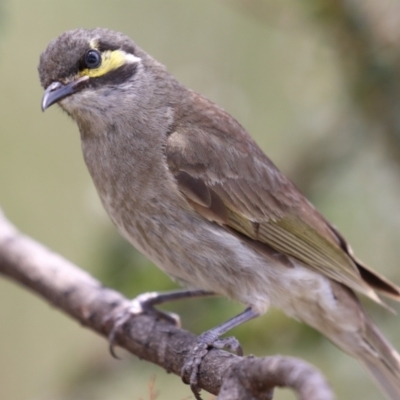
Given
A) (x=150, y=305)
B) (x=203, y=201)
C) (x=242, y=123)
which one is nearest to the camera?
(x=203, y=201)

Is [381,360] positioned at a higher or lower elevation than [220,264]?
lower

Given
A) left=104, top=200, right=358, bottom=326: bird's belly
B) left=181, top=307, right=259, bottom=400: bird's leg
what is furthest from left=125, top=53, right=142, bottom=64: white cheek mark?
left=181, top=307, right=259, bottom=400: bird's leg

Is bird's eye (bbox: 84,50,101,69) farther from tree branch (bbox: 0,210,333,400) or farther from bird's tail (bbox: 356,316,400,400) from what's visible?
bird's tail (bbox: 356,316,400,400)

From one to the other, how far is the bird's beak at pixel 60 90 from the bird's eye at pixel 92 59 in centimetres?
8

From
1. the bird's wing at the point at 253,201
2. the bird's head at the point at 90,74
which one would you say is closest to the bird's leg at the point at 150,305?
the bird's wing at the point at 253,201

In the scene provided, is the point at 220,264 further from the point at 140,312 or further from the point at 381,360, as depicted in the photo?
the point at 381,360

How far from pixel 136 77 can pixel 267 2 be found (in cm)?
162

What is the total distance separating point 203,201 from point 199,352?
96 cm

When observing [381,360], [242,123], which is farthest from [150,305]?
[242,123]

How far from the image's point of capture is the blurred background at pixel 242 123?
210 inches

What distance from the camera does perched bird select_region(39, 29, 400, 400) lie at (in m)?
4.45

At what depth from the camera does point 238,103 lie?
6.30 m

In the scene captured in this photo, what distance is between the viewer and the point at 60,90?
14.3 feet

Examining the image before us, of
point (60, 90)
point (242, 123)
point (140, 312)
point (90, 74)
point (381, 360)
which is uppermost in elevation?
point (242, 123)
